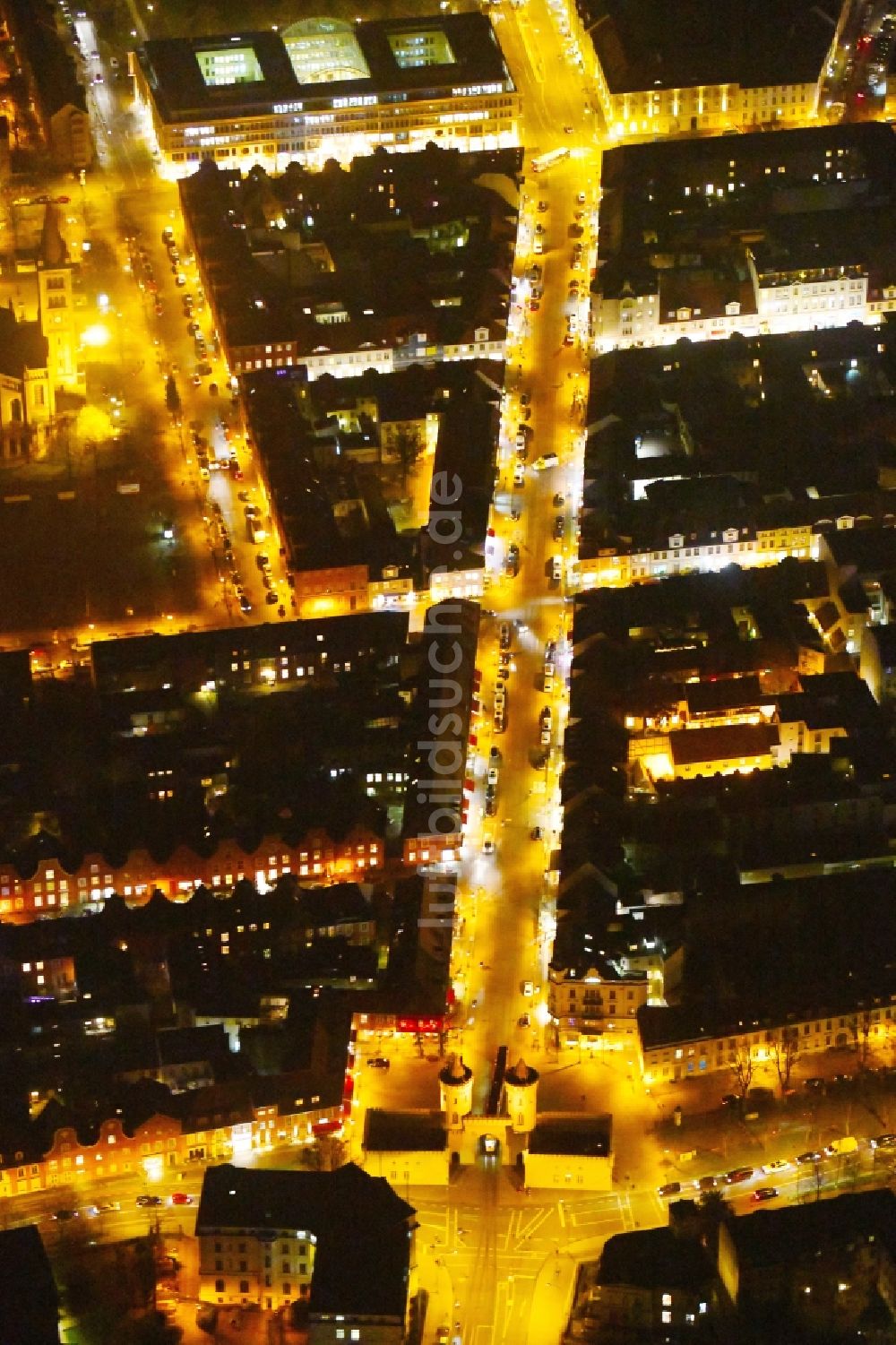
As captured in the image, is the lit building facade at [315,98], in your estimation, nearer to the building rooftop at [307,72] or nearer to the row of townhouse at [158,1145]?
the building rooftop at [307,72]

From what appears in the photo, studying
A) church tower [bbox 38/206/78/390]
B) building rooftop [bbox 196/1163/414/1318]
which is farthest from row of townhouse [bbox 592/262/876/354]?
building rooftop [bbox 196/1163/414/1318]

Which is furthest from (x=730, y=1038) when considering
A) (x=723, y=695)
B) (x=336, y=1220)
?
(x=723, y=695)

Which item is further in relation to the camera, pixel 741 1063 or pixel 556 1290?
pixel 741 1063

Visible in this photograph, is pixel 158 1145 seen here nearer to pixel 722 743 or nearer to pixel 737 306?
pixel 722 743

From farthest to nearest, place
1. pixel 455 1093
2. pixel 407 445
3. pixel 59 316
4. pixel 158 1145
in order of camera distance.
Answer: pixel 59 316 → pixel 407 445 → pixel 158 1145 → pixel 455 1093

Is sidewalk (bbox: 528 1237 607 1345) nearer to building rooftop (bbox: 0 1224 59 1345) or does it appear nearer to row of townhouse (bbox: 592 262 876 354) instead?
building rooftop (bbox: 0 1224 59 1345)
